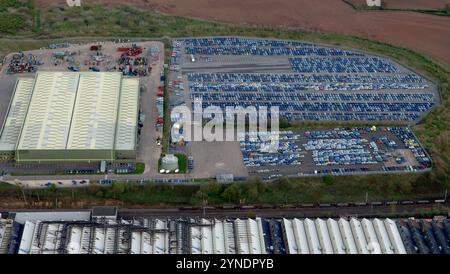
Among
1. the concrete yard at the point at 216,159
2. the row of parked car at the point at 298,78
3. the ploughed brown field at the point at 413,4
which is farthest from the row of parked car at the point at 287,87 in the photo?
the ploughed brown field at the point at 413,4

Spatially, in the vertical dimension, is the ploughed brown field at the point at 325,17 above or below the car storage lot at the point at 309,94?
above

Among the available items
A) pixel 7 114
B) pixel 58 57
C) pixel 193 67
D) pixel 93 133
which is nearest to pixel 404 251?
pixel 93 133

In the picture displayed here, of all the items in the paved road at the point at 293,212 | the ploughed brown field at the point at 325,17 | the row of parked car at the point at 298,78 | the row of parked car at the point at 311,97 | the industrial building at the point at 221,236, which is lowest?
the industrial building at the point at 221,236

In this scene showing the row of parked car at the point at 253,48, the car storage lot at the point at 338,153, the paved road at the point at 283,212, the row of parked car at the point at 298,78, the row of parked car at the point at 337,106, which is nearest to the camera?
the paved road at the point at 283,212

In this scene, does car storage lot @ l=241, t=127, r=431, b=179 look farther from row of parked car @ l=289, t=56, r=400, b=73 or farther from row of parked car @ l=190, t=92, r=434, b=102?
row of parked car @ l=289, t=56, r=400, b=73

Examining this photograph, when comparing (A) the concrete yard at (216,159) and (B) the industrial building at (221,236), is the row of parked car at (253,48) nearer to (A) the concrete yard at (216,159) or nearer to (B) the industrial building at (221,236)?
(A) the concrete yard at (216,159)
